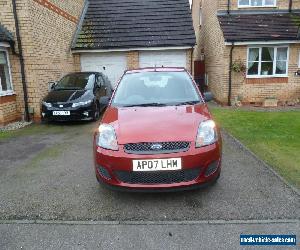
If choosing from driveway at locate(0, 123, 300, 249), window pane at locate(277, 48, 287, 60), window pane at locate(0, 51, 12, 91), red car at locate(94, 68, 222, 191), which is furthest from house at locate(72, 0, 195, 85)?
red car at locate(94, 68, 222, 191)

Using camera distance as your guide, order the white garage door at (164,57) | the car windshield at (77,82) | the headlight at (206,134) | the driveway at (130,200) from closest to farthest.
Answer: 1. the driveway at (130,200)
2. the headlight at (206,134)
3. the car windshield at (77,82)
4. the white garage door at (164,57)

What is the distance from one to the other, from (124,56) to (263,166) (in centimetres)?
1039

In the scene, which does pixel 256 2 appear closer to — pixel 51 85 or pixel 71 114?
pixel 51 85

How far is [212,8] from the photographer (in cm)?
1486

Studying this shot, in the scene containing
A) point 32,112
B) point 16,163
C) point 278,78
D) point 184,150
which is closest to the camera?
point 184,150

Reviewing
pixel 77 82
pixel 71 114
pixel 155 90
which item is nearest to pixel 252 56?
pixel 77 82

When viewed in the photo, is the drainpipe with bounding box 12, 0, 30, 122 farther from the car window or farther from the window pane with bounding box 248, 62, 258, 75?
the window pane with bounding box 248, 62, 258, 75

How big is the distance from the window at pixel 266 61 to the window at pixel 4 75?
31.3 ft

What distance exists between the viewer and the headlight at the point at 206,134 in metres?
3.69

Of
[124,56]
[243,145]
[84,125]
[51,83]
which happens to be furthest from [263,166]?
Answer: [124,56]

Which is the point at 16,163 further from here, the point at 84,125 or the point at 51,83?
the point at 51,83

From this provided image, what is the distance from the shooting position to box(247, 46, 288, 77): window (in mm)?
12906

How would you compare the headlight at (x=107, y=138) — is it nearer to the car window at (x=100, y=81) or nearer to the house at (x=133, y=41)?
the car window at (x=100, y=81)

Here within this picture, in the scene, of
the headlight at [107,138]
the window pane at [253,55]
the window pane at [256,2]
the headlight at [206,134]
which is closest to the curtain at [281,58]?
the window pane at [253,55]
